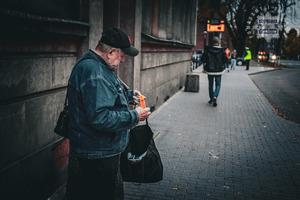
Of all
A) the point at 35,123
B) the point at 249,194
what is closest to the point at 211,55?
the point at 249,194

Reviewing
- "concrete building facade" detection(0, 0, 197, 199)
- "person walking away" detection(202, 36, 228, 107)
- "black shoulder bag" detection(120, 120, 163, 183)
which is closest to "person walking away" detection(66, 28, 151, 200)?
"black shoulder bag" detection(120, 120, 163, 183)

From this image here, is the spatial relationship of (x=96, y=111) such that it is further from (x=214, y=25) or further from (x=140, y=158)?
(x=214, y=25)

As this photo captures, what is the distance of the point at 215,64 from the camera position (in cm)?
981

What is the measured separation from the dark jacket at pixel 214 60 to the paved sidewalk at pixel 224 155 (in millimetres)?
1274

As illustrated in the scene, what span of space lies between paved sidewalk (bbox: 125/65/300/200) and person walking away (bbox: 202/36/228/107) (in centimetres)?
78

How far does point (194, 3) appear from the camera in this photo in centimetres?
1662

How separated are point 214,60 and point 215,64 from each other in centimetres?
14

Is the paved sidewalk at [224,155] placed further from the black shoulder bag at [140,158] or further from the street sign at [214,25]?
the street sign at [214,25]

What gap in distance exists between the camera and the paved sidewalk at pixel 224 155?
13.0 ft

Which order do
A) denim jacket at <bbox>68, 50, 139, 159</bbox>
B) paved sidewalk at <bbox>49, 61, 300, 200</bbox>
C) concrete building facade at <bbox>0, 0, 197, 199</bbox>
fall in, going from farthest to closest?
paved sidewalk at <bbox>49, 61, 300, 200</bbox> → concrete building facade at <bbox>0, 0, 197, 199</bbox> → denim jacket at <bbox>68, 50, 139, 159</bbox>

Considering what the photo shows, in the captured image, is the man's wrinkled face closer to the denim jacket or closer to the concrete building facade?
the denim jacket

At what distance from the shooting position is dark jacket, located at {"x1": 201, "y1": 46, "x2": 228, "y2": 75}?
32.1 ft

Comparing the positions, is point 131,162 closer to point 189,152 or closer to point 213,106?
point 189,152

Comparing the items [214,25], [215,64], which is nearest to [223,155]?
[215,64]
